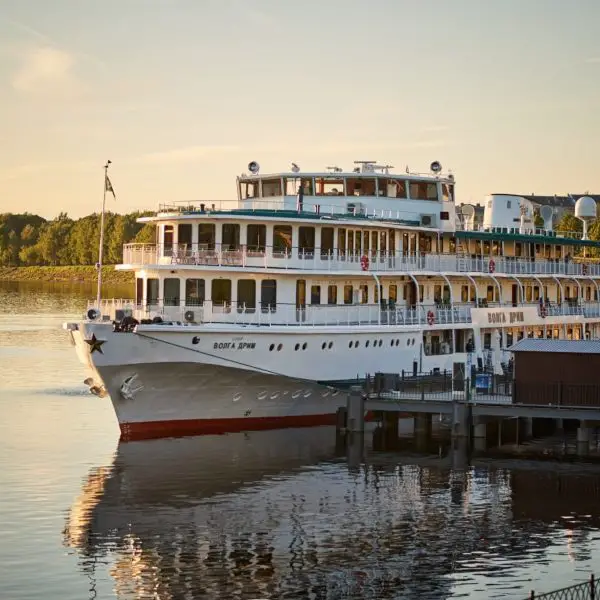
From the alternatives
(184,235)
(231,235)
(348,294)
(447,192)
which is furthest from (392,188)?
(184,235)

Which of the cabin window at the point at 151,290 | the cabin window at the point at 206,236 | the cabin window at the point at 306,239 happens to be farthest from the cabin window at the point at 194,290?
the cabin window at the point at 306,239

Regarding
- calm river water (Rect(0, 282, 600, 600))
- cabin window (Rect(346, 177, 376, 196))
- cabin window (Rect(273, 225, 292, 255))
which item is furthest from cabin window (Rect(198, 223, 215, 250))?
cabin window (Rect(346, 177, 376, 196))

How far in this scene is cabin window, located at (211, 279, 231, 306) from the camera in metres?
51.3

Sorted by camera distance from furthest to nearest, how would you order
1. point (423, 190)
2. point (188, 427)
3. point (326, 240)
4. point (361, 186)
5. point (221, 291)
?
point (423, 190) < point (361, 186) < point (326, 240) < point (221, 291) < point (188, 427)

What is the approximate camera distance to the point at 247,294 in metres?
51.8

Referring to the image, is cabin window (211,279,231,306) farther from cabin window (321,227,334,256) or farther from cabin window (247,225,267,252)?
cabin window (321,227,334,256)

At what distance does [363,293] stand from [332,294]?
2.03m

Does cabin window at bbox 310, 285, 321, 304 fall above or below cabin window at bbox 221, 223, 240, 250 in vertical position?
below

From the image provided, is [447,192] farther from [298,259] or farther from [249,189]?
[298,259]

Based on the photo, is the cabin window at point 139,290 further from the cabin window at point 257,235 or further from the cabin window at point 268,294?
the cabin window at point 268,294

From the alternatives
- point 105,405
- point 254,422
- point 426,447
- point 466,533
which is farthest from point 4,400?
point 466,533

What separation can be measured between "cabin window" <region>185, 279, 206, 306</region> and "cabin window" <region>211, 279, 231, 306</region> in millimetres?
421

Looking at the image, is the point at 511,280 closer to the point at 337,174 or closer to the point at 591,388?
the point at 337,174

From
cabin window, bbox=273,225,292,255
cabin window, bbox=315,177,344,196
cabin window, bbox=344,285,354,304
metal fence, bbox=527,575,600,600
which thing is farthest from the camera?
cabin window, bbox=315,177,344,196
